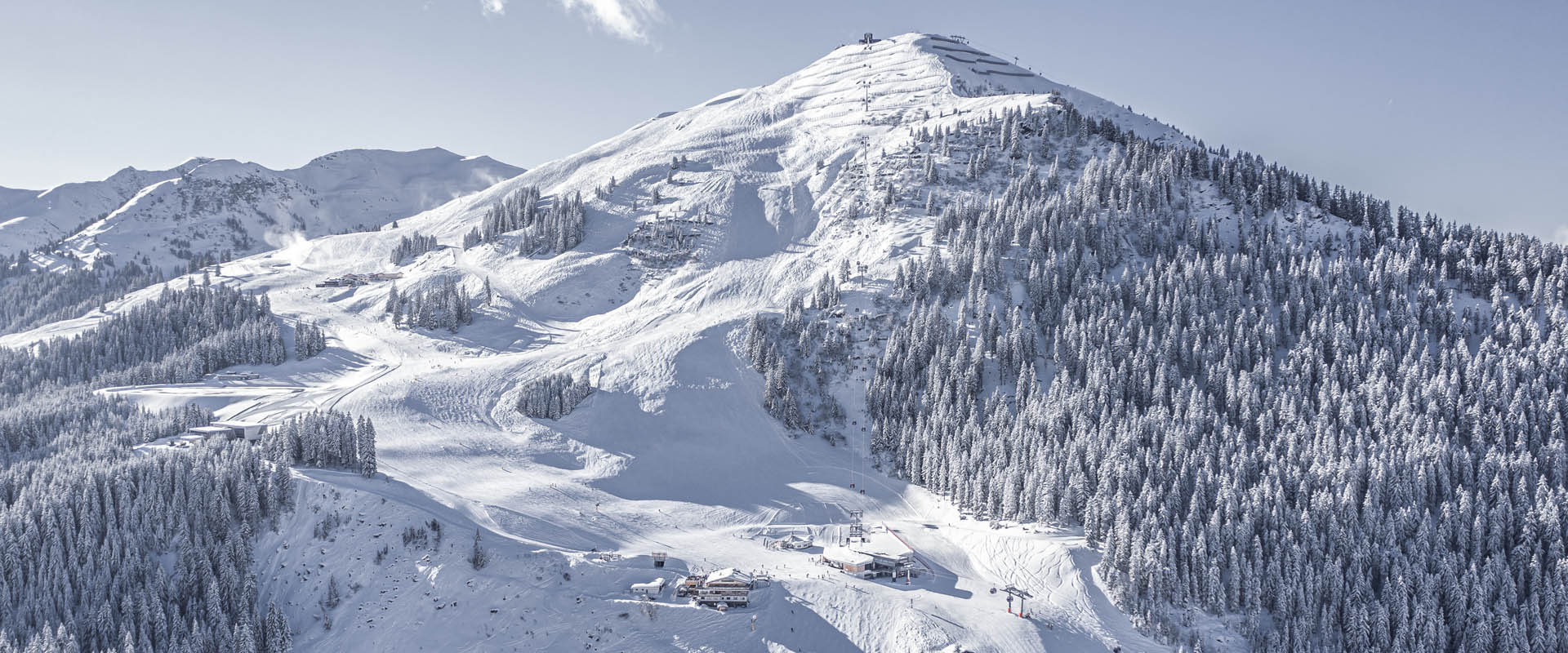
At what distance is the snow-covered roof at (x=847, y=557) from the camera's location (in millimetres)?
86625

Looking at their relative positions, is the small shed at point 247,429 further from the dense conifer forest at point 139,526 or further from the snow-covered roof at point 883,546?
the snow-covered roof at point 883,546

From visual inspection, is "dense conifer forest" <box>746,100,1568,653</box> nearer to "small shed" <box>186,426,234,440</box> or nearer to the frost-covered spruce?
the frost-covered spruce

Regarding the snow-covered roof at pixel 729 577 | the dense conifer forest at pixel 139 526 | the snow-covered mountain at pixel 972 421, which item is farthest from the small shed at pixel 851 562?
the dense conifer forest at pixel 139 526

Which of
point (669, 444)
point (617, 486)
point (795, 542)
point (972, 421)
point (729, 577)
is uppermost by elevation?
point (972, 421)

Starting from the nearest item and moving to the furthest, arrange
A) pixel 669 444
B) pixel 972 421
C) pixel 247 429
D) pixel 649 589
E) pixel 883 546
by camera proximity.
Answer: pixel 649 589
pixel 883 546
pixel 247 429
pixel 972 421
pixel 669 444

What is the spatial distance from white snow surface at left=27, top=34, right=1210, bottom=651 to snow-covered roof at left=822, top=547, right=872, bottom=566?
6.54ft

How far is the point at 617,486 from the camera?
4363 inches

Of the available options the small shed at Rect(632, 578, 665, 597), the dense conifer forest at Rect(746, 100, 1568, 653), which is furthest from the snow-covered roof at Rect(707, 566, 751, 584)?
the dense conifer forest at Rect(746, 100, 1568, 653)

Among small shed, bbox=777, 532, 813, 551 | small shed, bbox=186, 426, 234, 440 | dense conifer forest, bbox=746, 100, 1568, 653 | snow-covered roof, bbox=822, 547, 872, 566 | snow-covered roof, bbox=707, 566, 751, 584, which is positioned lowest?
small shed, bbox=777, 532, 813, 551

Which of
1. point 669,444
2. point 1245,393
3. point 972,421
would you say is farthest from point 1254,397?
point 669,444

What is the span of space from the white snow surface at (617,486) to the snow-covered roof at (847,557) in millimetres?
1995

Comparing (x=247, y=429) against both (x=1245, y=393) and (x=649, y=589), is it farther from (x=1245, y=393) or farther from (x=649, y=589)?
(x=1245, y=393)

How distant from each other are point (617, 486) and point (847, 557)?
36249 mm

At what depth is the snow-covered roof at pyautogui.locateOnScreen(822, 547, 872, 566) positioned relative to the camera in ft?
284
